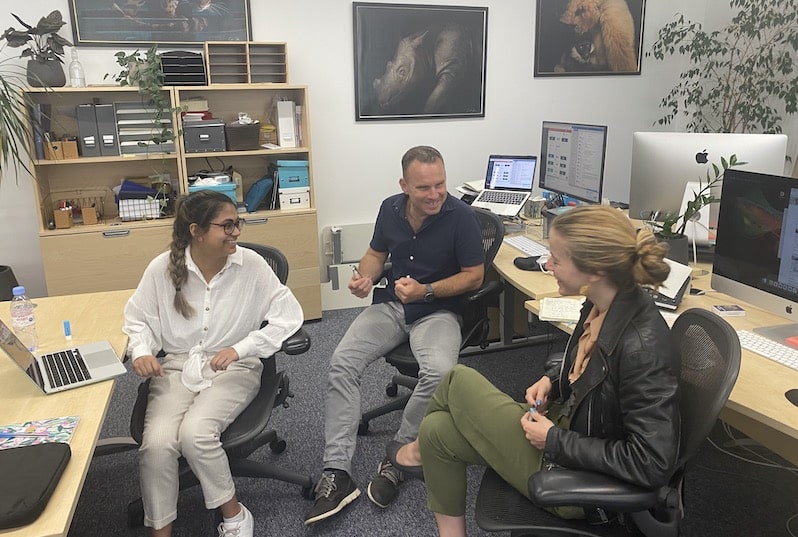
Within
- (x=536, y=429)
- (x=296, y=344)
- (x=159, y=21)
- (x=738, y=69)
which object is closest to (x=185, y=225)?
(x=296, y=344)

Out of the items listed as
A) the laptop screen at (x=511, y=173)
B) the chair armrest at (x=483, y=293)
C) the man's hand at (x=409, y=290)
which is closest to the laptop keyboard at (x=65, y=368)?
the man's hand at (x=409, y=290)

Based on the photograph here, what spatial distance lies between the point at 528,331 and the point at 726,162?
1.46 meters

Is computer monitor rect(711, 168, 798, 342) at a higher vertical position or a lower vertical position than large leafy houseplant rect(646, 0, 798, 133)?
lower

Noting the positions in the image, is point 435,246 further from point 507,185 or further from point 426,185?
point 507,185

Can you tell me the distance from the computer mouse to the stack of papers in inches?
15.6

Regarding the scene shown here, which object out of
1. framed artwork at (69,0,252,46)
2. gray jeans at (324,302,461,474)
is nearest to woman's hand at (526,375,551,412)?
gray jeans at (324,302,461,474)

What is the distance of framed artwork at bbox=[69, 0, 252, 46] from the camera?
3518mm

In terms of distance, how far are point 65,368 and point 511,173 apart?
2.43m

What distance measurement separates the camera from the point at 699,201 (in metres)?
2.36

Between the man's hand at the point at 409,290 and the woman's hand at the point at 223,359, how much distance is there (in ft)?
2.23

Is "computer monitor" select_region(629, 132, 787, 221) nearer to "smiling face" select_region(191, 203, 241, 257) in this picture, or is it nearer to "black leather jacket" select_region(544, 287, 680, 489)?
"black leather jacket" select_region(544, 287, 680, 489)

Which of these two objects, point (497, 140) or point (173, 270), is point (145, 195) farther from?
point (497, 140)

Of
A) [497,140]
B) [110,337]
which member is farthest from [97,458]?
[497,140]

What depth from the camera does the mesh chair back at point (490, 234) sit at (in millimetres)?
2586
